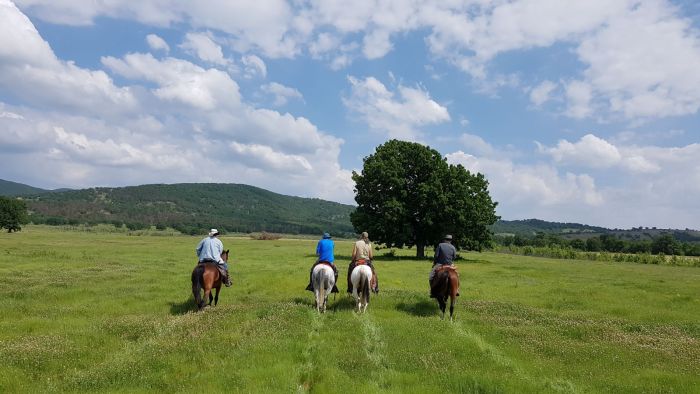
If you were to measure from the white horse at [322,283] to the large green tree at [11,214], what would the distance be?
362 feet

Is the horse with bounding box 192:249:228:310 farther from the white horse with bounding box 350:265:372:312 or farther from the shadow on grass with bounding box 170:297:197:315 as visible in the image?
the white horse with bounding box 350:265:372:312

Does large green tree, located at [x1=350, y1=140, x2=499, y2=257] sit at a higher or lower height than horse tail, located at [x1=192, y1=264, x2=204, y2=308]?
higher

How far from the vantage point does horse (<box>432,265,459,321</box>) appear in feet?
56.7

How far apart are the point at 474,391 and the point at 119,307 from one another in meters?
14.8

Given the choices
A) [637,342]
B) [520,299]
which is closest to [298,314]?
[637,342]

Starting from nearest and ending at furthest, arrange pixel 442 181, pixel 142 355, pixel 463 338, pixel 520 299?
pixel 142 355 → pixel 463 338 → pixel 520 299 → pixel 442 181

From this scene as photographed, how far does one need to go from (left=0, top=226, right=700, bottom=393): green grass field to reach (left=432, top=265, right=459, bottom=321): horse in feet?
2.39

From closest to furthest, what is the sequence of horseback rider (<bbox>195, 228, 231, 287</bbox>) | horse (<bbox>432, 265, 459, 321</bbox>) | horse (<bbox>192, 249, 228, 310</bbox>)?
horse (<bbox>432, 265, 459, 321</bbox>), horse (<bbox>192, 249, 228, 310</bbox>), horseback rider (<bbox>195, 228, 231, 287</bbox>)

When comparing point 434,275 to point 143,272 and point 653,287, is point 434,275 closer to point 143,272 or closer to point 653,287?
point 653,287

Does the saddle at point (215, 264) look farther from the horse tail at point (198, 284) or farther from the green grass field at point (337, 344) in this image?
the green grass field at point (337, 344)

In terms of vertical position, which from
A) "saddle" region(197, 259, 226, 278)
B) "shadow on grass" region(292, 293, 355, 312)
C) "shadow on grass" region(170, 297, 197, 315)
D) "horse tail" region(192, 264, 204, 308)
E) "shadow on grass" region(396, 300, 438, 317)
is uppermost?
"saddle" region(197, 259, 226, 278)

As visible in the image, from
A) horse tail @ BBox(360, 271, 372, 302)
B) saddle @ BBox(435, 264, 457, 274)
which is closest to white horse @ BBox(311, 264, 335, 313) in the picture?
horse tail @ BBox(360, 271, 372, 302)

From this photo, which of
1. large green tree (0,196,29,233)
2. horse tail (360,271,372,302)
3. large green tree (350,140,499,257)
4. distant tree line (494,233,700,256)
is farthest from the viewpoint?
distant tree line (494,233,700,256)

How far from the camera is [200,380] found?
8977mm
